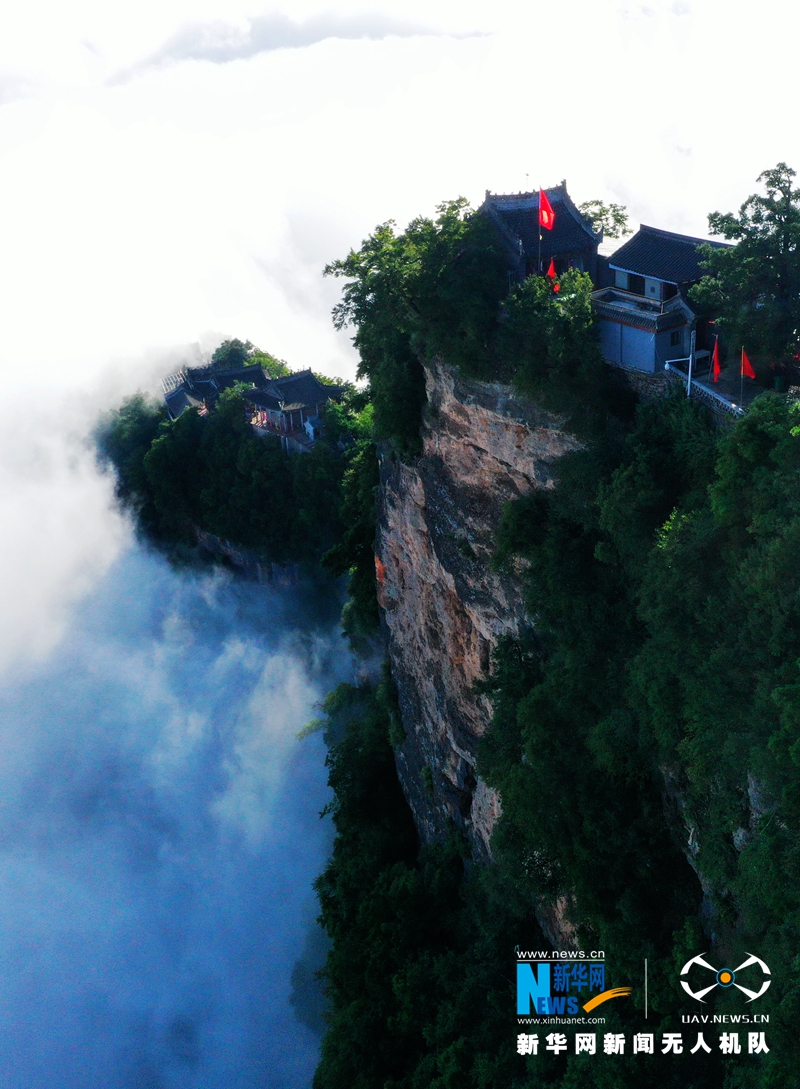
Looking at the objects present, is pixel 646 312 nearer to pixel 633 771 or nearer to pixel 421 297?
pixel 421 297

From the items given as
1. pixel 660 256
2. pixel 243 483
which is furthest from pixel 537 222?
pixel 243 483

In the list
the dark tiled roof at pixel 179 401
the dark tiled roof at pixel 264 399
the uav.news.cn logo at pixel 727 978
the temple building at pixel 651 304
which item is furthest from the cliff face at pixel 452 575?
the dark tiled roof at pixel 179 401

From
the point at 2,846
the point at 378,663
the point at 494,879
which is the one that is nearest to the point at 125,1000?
the point at 2,846

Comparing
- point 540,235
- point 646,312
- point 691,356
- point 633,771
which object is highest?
point 540,235

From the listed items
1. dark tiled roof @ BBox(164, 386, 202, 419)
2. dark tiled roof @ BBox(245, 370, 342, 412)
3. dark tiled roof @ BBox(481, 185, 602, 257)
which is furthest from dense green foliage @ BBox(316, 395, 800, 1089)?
dark tiled roof @ BBox(164, 386, 202, 419)

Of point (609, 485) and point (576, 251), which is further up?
point (576, 251)

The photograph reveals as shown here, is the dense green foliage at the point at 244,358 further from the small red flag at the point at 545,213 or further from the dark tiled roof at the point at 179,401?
the small red flag at the point at 545,213

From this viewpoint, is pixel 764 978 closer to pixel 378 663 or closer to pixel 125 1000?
pixel 378 663
